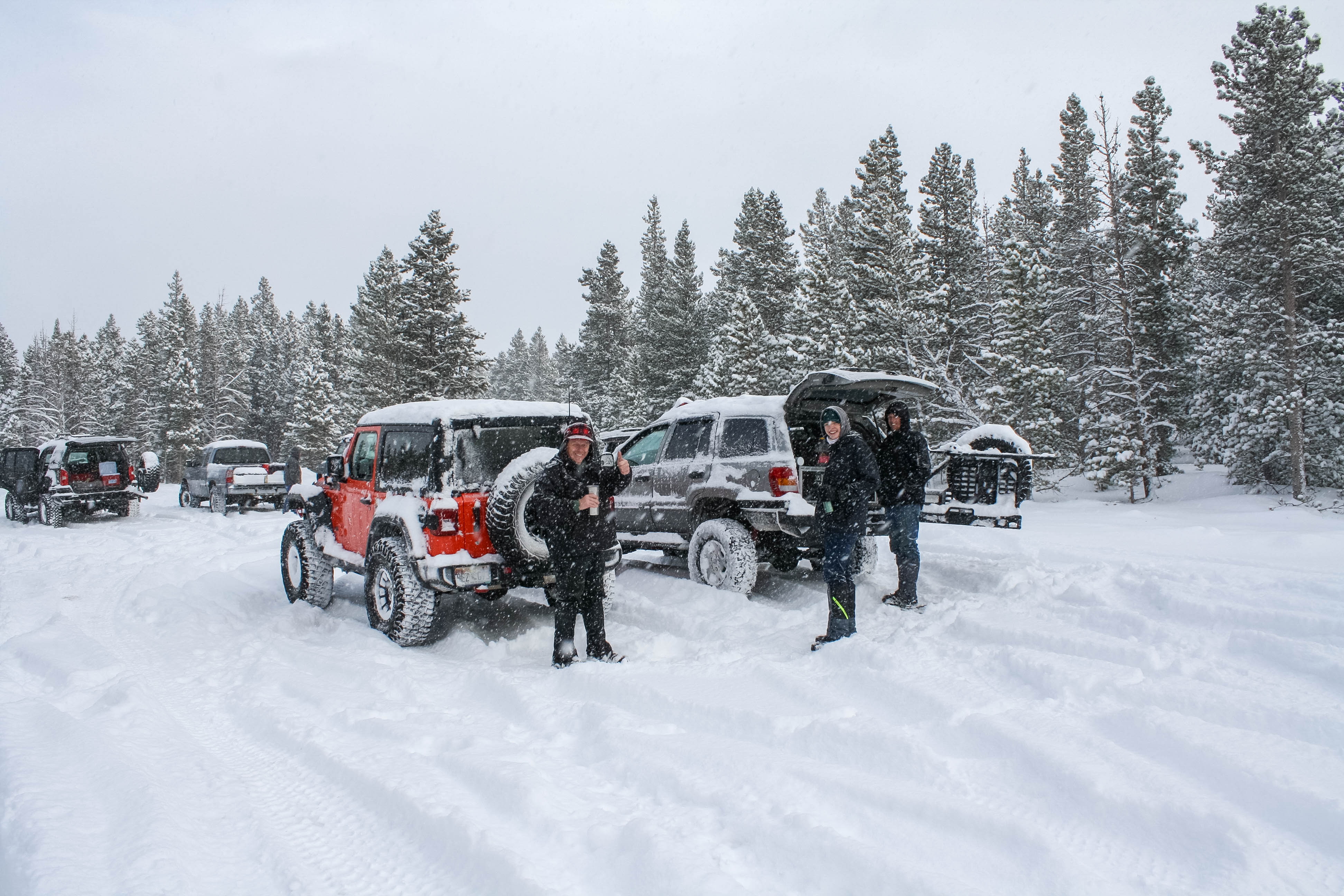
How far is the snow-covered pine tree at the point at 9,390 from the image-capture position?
5097cm

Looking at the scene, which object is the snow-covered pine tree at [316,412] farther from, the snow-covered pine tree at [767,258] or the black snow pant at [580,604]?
the black snow pant at [580,604]

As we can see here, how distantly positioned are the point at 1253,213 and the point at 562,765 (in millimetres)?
25205

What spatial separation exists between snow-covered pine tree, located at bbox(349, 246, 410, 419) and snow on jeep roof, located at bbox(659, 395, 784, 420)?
2300 cm

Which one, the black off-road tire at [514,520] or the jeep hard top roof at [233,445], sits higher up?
the jeep hard top roof at [233,445]

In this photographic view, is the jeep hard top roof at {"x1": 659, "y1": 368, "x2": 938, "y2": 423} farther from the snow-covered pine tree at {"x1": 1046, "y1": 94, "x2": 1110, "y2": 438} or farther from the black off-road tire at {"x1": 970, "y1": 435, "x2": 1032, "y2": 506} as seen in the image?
the snow-covered pine tree at {"x1": 1046, "y1": 94, "x2": 1110, "y2": 438}

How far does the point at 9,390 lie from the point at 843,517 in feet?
230

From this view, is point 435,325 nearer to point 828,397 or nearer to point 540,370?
point 828,397

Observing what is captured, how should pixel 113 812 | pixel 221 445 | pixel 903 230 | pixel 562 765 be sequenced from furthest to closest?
pixel 903 230
pixel 221 445
pixel 562 765
pixel 113 812

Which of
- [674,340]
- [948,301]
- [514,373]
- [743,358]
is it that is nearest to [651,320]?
[674,340]

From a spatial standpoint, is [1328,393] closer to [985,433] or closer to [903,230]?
[903,230]

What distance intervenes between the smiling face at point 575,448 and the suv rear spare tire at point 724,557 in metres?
2.30

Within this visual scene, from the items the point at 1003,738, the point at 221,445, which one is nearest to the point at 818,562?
the point at 1003,738

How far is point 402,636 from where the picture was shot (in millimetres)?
5879

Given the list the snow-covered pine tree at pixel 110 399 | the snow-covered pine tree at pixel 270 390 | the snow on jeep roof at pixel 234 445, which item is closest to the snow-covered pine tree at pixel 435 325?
the snow on jeep roof at pixel 234 445
